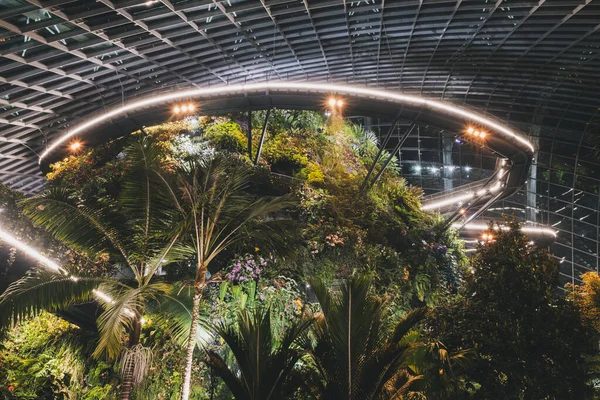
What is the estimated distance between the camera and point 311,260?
12820mm

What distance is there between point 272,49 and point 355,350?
14829 millimetres

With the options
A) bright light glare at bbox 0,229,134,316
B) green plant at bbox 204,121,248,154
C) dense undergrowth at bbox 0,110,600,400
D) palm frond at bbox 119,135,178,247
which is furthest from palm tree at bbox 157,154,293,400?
green plant at bbox 204,121,248,154

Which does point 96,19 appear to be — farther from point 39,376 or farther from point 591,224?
point 591,224

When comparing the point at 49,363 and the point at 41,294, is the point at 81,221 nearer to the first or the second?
the point at 41,294

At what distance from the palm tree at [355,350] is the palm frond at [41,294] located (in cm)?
403

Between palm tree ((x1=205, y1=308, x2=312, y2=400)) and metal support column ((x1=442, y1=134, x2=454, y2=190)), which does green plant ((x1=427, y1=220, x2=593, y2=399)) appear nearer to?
palm tree ((x1=205, y1=308, x2=312, y2=400))

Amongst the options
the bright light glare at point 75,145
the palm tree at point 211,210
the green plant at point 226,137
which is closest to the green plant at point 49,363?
the palm tree at point 211,210

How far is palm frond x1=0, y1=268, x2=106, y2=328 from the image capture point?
642 cm

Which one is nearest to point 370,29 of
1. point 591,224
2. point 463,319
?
point 463,319

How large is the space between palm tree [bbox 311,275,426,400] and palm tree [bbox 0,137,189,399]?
299 cm

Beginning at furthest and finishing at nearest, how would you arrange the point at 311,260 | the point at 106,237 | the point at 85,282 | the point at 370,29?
1. the point at 370,29
2. the point at 311,260
3. the point at 106,237
4. the point at 85,282

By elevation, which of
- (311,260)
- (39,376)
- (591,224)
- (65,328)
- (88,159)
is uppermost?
(591,224)

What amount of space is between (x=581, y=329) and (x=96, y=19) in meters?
15.2

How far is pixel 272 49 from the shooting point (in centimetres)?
1789
